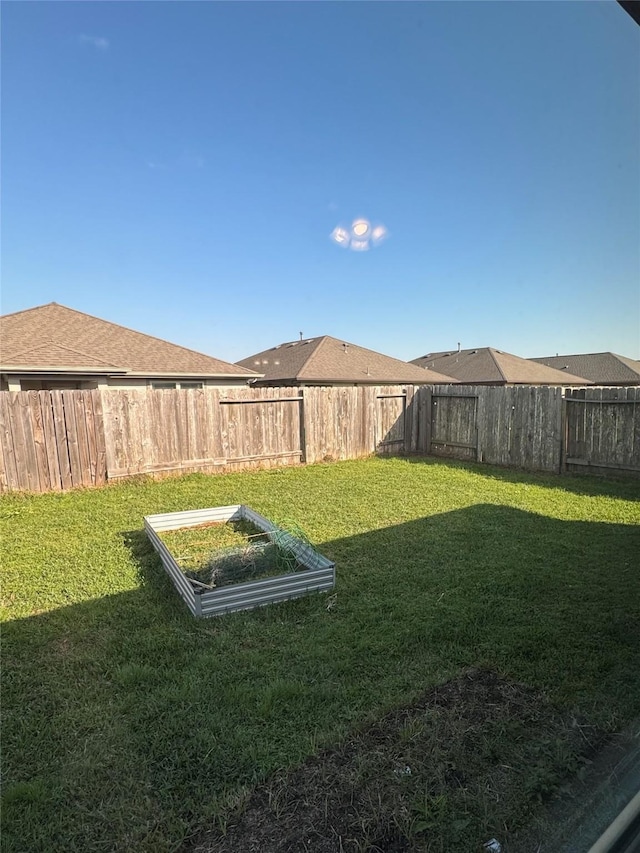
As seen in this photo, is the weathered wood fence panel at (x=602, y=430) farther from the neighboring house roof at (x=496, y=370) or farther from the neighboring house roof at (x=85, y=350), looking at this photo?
the neighboring house roof at (x=496, y=370)

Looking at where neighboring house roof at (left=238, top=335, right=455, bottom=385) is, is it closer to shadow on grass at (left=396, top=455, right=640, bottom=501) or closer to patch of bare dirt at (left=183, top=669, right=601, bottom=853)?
shadow on grass at (left=396, top=455, right=640, bottom=501)

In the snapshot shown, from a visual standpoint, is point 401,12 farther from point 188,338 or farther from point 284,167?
point 188,338

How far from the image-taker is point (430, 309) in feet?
45.5

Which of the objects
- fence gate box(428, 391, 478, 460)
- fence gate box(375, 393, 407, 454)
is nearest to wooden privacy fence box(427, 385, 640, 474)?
fence gate box(428, 391, 478, 460)

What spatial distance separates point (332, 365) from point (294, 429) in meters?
8.73

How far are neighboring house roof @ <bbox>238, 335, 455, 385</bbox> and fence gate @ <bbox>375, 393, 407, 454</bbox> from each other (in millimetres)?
5952

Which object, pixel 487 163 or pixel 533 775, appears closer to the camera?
pixel 533 775

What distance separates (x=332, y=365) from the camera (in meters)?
17.7

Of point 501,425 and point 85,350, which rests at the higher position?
point 85,350

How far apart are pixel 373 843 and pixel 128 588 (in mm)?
2768

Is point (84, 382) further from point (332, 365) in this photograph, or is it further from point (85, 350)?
point (332, 365)

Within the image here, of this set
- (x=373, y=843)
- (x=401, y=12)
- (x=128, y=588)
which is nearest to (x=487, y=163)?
(x=401, y=12)

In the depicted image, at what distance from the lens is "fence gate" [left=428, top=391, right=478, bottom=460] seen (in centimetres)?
971

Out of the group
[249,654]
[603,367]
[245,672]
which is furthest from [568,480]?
→ [603,367]
